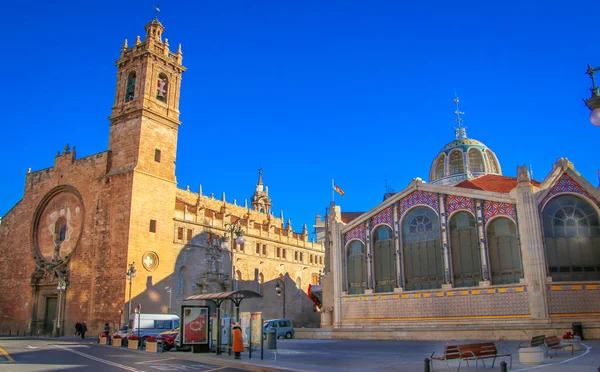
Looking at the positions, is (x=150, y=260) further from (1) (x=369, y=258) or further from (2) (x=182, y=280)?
(1) (x=369, y=258)

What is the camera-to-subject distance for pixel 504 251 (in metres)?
27.9

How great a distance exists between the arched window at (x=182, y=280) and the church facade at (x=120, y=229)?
9 cm

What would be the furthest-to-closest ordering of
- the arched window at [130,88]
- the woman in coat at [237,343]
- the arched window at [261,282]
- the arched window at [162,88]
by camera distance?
the arched window at [261,282]
the arched window at [162,88]
the arched window at [130,88]
the woman in coat at [237,343]

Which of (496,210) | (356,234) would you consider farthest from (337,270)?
(496,210)

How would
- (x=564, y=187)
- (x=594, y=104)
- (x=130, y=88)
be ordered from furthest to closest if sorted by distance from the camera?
(x=130, y=88), (x=564, y=187), (x=594, y=104)

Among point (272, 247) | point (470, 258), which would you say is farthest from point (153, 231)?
point (470, 258)

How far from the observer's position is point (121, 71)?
47.8 m

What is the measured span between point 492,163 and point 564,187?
641 inches

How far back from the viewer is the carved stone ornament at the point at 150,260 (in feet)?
136

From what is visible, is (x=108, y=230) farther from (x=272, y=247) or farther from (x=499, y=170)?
(x=499, y=170)

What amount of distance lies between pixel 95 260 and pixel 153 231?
5279 mm

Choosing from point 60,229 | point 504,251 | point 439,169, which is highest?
point 439,169

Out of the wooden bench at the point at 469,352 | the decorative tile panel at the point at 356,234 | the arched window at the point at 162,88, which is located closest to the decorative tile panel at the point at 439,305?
the decorative tile panel at the point at 356,234

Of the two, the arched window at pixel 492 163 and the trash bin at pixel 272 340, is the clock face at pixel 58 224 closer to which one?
the trash bin at pixel 272 340
